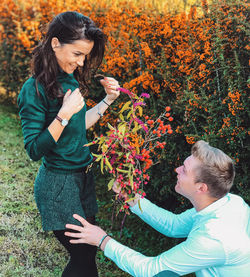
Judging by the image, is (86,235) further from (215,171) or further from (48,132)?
(215,171)

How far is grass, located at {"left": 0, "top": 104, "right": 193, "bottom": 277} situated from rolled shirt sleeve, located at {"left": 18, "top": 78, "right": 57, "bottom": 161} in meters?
1.07

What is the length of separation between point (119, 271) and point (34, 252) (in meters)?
0.89

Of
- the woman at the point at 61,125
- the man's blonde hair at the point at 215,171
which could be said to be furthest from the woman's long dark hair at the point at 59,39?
the man's blonde hair at the point at 215,171

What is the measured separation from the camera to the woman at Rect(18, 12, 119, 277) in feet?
5.97

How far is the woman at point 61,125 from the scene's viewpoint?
1820 millimetres

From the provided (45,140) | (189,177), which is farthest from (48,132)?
(189,177)

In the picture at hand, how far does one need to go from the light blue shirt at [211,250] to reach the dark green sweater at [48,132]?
556 mm

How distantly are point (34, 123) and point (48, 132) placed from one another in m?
0.11

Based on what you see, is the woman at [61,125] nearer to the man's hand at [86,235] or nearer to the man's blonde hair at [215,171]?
the man's hand at [86,235]

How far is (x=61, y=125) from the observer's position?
1.80 metres

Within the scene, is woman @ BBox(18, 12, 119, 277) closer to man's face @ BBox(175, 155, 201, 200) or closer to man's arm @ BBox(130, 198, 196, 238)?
man's arm @ BBox(130, 198, 196, 238)

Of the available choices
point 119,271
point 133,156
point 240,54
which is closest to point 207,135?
point 240,54

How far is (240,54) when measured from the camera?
2926 mm

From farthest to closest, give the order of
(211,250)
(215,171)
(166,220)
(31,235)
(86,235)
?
(31,235) < (166,220) < (86,235) < (215,171) < (211,250)
